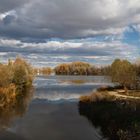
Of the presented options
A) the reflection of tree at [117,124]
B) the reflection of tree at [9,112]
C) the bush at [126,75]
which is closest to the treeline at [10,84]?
the reflection of tree at [9,112]

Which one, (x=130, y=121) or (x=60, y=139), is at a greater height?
(x=130, y=121)

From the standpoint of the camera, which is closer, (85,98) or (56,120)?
(56,120)

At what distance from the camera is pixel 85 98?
55.6 meters

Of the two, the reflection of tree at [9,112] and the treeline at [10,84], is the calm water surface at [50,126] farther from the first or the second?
the treeline at [10,84]

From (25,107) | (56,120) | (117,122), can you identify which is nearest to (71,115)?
(56,120)

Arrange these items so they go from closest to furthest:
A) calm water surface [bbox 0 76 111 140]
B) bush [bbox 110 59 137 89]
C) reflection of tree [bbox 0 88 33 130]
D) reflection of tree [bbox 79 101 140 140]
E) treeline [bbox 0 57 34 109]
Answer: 1. reflection of tree [bbox 79 101 140 140]
2. calm water surface [bbox 0 76 111 140]
3. reflection of tree [bbox 0 88 33 130]
4. treeline [bbox 0 57 34 109]
5. bush [bbox 110 59 137 89]

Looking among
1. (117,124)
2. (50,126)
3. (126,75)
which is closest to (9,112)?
(50,126)

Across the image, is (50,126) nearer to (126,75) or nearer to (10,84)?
(10,84)

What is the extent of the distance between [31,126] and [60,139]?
24.8 ft

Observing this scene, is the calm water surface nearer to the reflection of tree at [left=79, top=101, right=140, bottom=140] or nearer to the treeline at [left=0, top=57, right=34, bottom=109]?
the reflection of tree at [left=79, top=101, right=140, bottom=140]

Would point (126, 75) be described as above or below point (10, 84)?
above

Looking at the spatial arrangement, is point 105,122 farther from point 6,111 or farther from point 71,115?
point 6,111

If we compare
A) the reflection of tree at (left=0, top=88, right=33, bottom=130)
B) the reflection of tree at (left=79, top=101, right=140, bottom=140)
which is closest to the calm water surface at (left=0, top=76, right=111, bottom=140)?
the reflection of tree at (left=0, top=88, right=33, bottom=130)

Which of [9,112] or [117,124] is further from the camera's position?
[9,112]
